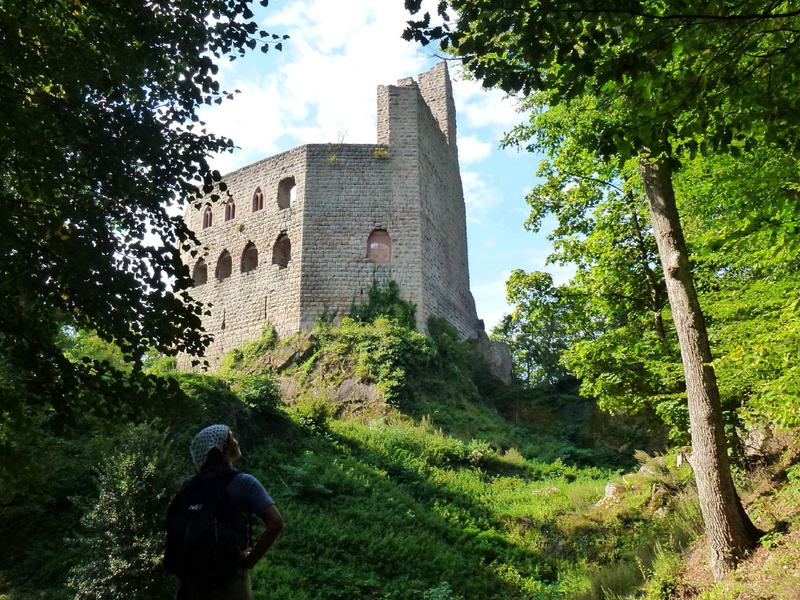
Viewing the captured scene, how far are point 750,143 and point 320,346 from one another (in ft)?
48.6

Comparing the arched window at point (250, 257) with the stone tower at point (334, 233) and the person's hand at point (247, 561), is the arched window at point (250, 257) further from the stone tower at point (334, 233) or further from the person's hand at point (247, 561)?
the person's hand at point (247, 561)

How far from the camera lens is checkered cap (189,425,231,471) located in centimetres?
327

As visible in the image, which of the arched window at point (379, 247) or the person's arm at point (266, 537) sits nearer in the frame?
the person's arm at point (266, 537)

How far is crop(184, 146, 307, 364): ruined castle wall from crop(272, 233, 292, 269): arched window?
0.35ft

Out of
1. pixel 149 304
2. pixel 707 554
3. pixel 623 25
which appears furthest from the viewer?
pixel 707 554

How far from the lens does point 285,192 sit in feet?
70.5

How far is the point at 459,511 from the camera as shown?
416 inches

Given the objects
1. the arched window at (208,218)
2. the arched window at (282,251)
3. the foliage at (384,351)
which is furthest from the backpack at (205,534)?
the arched window at (208,218)

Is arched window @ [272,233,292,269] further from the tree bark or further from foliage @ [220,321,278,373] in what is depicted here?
the tree bark

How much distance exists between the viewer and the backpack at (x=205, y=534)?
3.00 m

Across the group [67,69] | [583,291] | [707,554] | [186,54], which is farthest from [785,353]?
[67,69]

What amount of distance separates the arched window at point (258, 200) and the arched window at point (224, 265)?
199 centimetres

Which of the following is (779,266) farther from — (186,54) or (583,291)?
(186,54)

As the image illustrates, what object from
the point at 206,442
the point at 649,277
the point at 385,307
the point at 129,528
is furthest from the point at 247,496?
the point at 385,307
